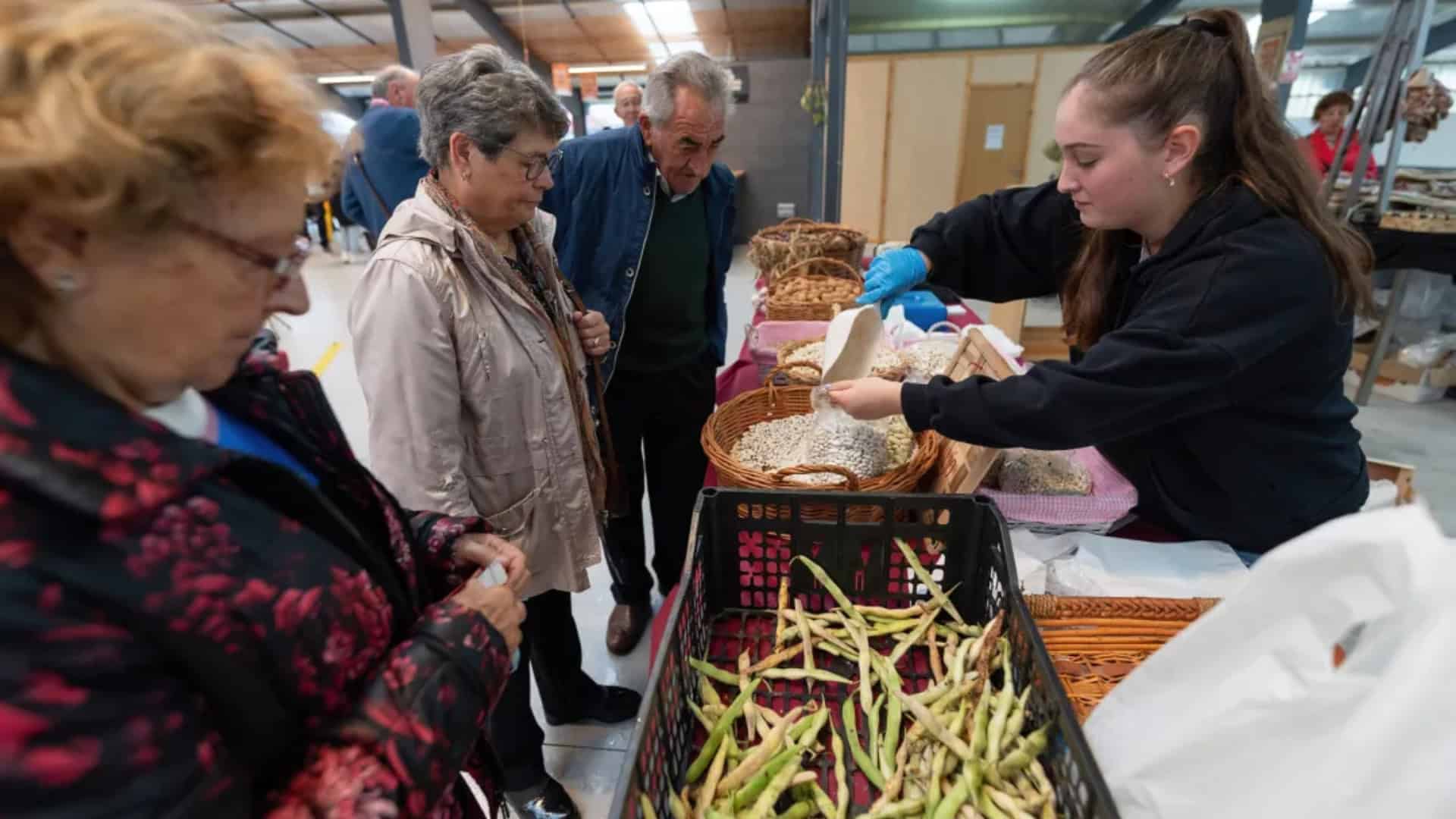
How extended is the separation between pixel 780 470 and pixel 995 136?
9.32 meters

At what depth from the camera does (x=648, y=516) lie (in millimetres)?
3117

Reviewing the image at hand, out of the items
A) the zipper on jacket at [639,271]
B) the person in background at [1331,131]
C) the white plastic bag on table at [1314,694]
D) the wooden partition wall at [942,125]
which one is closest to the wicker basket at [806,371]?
the zipper on jacket at [639,271]

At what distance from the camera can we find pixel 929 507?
116cm

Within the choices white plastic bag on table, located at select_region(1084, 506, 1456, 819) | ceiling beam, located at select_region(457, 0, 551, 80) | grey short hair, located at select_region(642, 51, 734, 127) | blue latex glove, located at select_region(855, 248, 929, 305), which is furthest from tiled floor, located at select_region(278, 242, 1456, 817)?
ceiling beam, located at select_region(457, 0, 551, 80)

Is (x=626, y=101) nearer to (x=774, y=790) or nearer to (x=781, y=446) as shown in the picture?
(x=781, y=446)

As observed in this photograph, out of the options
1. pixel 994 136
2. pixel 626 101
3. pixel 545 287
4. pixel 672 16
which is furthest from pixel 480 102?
pixel 672 16

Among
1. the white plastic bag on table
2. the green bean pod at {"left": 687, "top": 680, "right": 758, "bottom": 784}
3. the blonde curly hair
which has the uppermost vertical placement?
the blonde curly hair

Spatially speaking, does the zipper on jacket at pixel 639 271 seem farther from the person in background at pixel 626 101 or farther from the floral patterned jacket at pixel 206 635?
the person in background at pixel 626 101

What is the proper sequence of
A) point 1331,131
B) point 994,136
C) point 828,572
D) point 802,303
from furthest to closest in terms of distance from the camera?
point 994,136
point 1331,131
point 802,303
point 828,572

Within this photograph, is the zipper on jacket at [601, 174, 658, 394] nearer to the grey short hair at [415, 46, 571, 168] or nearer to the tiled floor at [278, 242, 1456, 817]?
the grey short hair at [415, 46, 571, 168]

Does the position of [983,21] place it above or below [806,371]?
above

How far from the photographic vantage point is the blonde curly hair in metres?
0.41

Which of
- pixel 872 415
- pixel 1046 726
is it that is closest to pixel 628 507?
pixel 872 415

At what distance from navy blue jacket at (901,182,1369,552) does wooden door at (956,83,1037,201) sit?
8437mm
